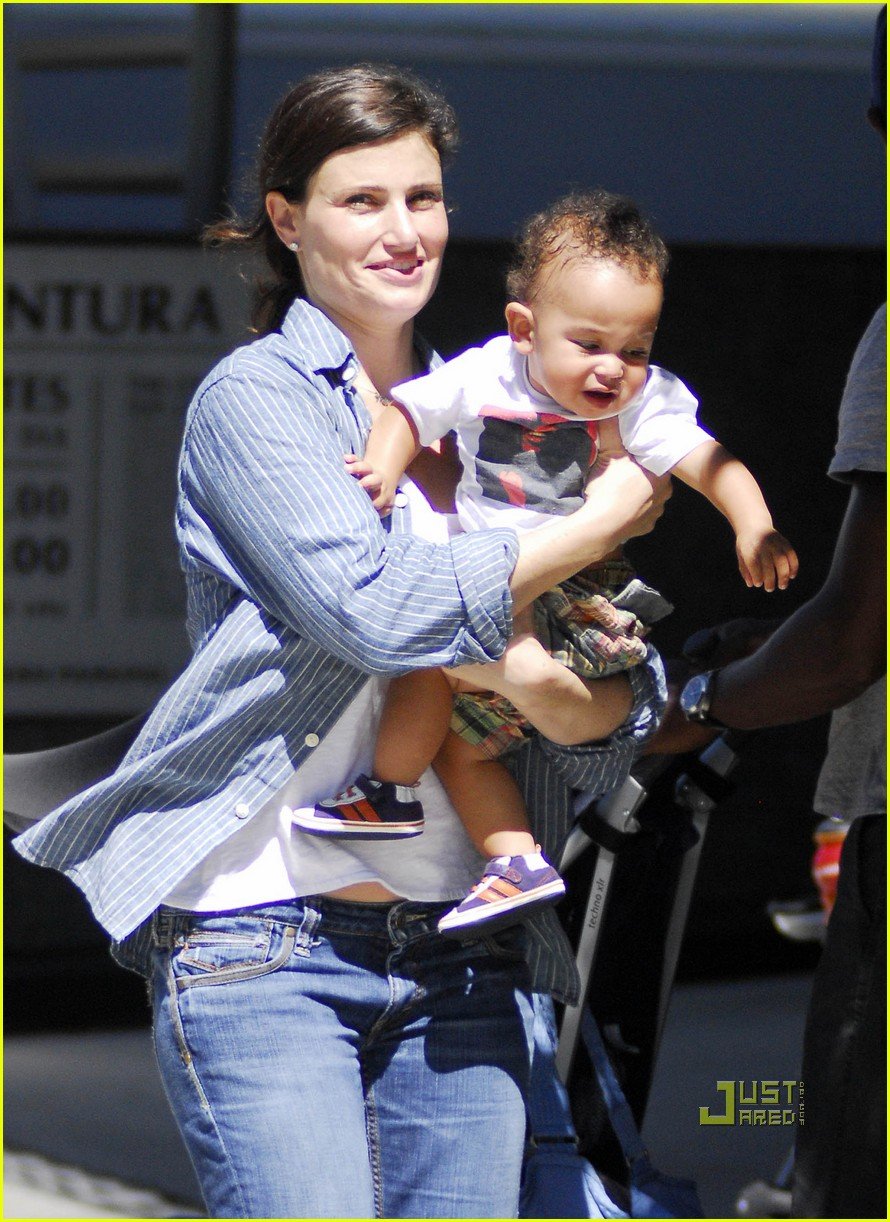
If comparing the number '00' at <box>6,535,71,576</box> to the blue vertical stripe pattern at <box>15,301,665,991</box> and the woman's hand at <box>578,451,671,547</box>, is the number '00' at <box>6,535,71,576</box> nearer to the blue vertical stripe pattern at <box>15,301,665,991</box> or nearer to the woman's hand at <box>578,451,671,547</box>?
the blue vertical stripe pattern at <box>15,301,665,991</box>

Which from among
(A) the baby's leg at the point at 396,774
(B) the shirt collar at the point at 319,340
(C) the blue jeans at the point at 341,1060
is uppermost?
(B) the shirt collar at the point at 319,340

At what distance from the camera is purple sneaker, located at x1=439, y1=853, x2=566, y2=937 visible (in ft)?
6.49

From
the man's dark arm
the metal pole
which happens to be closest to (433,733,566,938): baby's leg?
the man's dark arm

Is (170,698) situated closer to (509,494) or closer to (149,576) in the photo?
(509,494)

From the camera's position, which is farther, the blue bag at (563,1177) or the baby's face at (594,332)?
the blue bag at (563,1177)

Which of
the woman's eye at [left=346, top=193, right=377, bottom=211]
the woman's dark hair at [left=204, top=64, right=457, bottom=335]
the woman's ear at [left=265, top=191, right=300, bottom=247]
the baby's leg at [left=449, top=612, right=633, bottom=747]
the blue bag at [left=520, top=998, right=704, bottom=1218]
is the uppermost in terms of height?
the woman's dark hair at [left=204, top=64, right=457, bottom=335]

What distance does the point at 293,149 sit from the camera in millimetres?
2062

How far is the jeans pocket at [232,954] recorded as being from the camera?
1.93m

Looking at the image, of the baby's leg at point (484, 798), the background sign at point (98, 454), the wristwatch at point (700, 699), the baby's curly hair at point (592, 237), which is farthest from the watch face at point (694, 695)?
the background sign at point (98, 454)

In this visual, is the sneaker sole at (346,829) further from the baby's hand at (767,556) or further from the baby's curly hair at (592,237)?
the baby's curly hair at (592,237)

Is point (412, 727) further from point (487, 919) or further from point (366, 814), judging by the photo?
point (487, 919)

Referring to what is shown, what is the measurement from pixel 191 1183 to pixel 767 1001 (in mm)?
2081

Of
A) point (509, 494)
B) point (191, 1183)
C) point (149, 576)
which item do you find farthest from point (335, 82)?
point (149, 576)

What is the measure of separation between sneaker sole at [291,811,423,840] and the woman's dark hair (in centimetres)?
74
